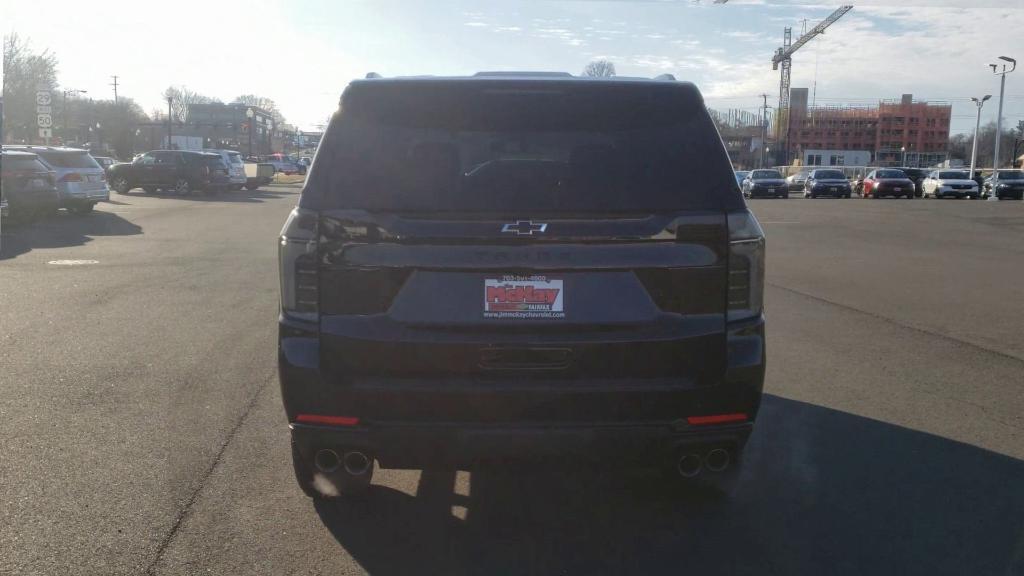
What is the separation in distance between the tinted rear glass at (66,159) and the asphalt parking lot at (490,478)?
15.9 meters

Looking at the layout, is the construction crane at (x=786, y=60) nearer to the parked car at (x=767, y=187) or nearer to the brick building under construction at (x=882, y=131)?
the brick building under construction at (x=882, y=131)

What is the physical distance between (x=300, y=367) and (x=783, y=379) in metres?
4.47

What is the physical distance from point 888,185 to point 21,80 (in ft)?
181

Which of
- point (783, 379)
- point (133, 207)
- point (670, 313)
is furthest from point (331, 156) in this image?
point (133, 207)

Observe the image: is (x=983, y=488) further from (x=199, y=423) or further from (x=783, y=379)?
(x=199, y=423)

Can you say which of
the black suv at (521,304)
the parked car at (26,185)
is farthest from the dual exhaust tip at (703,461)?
the parked car at (26,185)

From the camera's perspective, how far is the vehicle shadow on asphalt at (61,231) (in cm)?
1694

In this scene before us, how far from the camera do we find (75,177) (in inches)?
942

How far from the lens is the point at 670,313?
3.56m

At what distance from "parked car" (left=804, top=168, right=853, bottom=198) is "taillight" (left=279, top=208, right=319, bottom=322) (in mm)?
51334

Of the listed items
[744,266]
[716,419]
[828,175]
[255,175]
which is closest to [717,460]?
[716,419]

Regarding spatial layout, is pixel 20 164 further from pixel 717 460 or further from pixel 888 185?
pixel 888 185

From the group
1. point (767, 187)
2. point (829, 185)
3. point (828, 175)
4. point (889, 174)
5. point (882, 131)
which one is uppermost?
point (882, 131)

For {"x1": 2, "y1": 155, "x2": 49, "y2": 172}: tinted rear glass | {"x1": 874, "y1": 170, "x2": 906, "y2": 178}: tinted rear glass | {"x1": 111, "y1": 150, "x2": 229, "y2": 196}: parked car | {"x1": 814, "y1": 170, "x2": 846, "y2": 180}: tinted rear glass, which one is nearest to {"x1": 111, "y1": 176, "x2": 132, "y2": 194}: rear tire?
{"x1": 111, "y1": 150, "x2": 229, "y2": 196}: parked car
